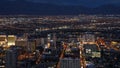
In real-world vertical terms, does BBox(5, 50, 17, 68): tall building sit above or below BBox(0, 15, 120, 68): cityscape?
above

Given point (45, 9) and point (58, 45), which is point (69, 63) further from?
point (45, 9)

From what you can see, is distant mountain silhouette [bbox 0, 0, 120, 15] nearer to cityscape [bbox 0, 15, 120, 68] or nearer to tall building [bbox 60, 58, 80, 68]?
cityscape [bbox 0, 15, 120, 68]

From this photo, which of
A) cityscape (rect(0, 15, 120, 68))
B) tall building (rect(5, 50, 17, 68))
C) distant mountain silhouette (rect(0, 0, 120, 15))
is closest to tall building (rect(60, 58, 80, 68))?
cityscape (rect(0, 15, 120, 68))

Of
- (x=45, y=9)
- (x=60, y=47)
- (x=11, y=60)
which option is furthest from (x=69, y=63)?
(x=45, y=9)

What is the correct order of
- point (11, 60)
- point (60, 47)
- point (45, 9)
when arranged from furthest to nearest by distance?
1. point (45, 9)
2. point (60, 47)
3. point (11, 60)

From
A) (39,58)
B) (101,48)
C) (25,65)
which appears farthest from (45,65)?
(101,48)

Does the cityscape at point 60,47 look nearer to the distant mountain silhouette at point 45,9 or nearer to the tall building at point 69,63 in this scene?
the tall building at point 69,63

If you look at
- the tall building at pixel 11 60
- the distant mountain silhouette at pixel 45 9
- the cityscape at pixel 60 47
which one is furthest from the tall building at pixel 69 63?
the distant mountain silhouette at pixel 45 9
